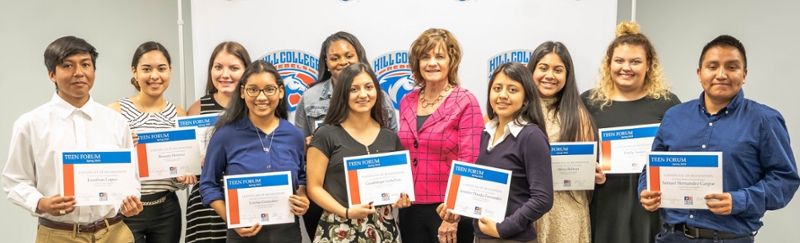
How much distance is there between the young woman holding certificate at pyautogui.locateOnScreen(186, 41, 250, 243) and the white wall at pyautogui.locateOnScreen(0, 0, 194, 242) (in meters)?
1.63

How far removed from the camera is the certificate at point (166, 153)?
364 cm

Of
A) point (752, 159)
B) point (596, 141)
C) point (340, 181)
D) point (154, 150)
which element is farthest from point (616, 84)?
point (154, 150)

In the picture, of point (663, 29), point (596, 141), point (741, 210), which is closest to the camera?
point (741, 210)

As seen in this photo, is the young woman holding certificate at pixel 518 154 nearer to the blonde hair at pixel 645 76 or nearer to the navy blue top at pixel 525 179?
the navy blue top at pixel 525 179

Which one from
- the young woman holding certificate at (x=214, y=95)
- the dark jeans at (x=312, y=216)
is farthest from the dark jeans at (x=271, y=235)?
A: the young woman holding certificate at (x=214, y=95)

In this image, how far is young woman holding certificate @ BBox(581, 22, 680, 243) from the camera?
3.62m

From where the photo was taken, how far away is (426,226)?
11.8 feet

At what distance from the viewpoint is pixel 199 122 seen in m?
3.85

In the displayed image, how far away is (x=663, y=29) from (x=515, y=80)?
3137mm

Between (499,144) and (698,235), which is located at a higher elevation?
(499,144)

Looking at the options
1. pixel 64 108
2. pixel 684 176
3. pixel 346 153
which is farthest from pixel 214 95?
pixel 684 176

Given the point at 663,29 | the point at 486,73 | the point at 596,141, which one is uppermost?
the point at 663,29

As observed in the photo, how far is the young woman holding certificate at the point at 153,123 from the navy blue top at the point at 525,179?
6.59 ft

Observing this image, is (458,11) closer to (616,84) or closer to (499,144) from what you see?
(616,84)
